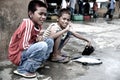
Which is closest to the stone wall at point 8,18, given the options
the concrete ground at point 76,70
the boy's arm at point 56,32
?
the concrete ground at point 76,70

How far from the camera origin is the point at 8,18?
4.03 meters

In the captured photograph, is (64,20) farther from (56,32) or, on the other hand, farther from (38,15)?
(38,15)

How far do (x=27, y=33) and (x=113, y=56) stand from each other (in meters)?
2.29

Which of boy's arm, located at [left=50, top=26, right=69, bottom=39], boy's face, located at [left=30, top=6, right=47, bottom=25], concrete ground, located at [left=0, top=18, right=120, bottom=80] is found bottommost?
concrete ground, located at [left=0, top=18, right=120, bottom=80]

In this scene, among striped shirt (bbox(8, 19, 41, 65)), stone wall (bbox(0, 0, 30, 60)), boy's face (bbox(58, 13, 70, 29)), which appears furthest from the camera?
boy's face (bbox(58, 13, 70, 29))

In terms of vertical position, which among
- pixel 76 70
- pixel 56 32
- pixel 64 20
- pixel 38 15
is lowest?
pixel 76 70

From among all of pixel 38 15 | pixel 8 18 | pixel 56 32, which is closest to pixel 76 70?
pixel 56 32

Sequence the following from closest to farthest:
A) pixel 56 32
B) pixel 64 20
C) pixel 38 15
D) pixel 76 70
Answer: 1. pixel 38 15
2. pixel 76 70
3. pixel 56 32
4. pixel 64 20

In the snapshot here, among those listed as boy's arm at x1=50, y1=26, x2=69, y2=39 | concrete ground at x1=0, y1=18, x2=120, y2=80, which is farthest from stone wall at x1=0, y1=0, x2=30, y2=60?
boy's arm at x1=50, y1=26, x2=69, y2=39

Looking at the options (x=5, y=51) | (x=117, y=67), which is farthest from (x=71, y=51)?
(x=5, y=51)

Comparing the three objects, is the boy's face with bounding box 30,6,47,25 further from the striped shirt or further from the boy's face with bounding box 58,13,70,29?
the boy's face with bounding box 58,13,70,29

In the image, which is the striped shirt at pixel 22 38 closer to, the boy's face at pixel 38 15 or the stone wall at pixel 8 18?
the boy's face at pixel 38 15

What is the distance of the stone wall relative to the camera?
3959mm

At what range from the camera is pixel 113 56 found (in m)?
5.06
